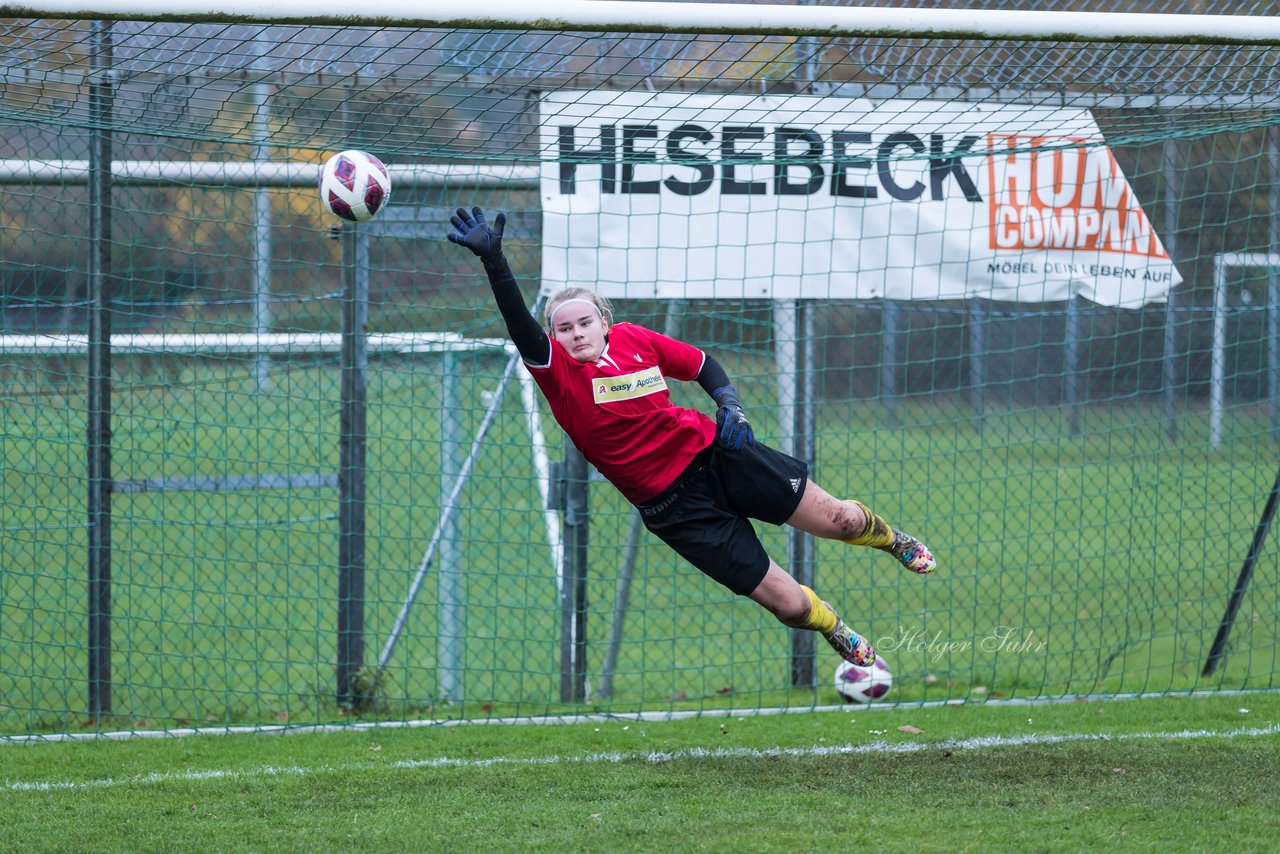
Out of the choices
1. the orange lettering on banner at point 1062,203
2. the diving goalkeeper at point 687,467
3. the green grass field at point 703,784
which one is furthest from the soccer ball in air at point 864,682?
the orange lettering on banner at point 1062,203

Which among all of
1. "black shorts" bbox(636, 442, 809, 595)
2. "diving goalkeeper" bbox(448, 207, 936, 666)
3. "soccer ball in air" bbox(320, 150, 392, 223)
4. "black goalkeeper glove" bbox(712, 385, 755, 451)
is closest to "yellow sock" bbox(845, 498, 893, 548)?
"diving goalkeeper" bbox(448, 207, 936, 666)

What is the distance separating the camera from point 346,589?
6016 mm

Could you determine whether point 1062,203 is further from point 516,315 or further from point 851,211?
point 516,315

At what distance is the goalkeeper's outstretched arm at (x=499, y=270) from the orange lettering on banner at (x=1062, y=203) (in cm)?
294

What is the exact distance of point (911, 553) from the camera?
482cm

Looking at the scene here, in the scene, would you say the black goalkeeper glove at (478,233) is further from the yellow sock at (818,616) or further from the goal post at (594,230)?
the yellow sock at (818,616)

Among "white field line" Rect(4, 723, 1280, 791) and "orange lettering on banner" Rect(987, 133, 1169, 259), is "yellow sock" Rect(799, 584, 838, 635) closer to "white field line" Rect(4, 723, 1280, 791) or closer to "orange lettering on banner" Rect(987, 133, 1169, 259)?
"white field line" Rect(4, 723, 1280, 791)

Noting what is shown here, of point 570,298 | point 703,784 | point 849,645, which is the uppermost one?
point 570,298

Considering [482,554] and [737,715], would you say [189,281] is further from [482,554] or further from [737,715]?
[737,715]

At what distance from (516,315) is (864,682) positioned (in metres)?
2.54

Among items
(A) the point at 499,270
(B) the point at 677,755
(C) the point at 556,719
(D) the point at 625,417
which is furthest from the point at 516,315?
(C) the point at 556,719

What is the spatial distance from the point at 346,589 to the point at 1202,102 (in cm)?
442

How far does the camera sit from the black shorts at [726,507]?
4.62m

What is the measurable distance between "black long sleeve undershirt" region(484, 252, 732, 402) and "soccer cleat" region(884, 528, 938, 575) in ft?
4.95
